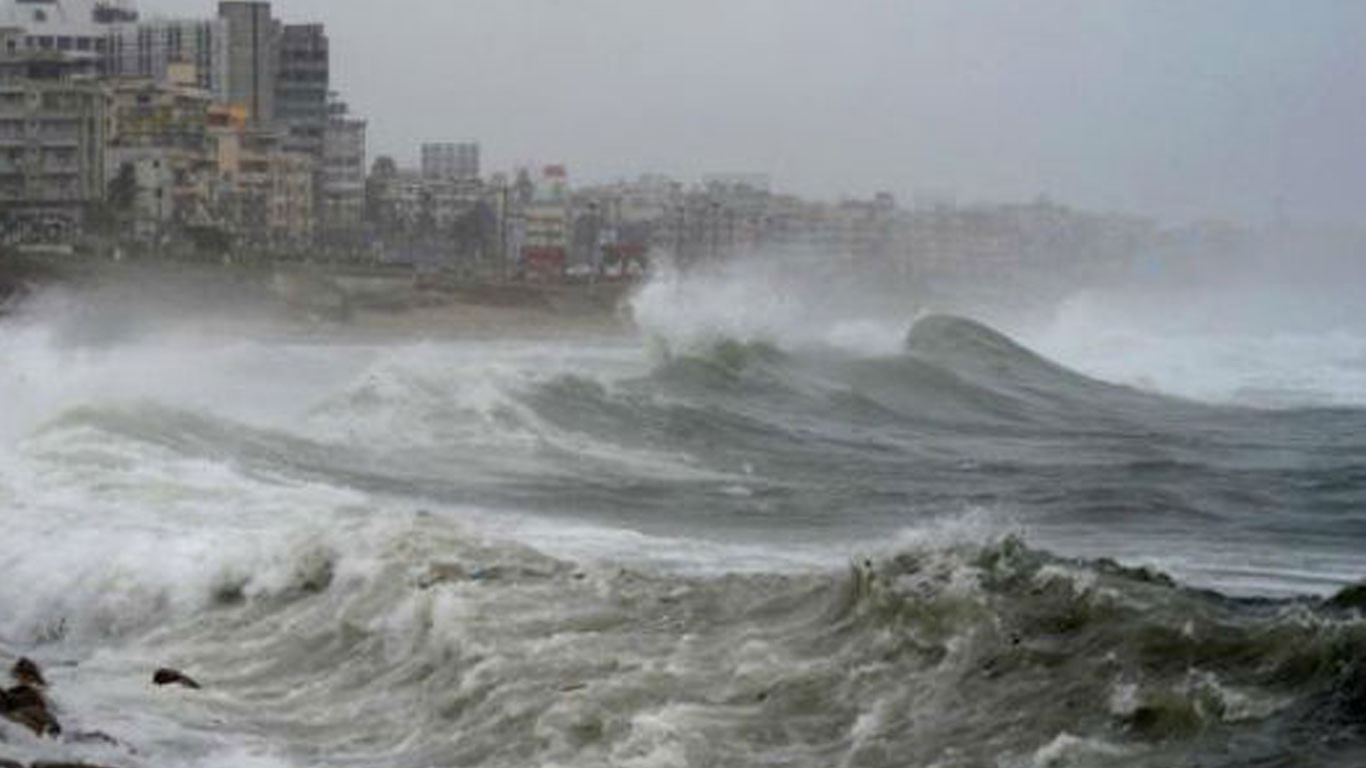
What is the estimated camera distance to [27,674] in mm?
10703

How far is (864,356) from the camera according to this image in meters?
42.0

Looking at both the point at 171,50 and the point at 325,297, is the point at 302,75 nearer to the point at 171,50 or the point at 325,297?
the point at 171,50

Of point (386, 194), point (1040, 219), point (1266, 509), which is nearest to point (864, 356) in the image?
point (1266, 509)

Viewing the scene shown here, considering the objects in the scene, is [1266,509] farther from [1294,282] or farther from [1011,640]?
[1294,282]

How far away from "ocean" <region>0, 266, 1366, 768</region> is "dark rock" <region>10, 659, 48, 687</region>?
11cm

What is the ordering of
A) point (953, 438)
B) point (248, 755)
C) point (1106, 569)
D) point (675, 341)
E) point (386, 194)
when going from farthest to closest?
point (386, 194) → point (675, 341) → point (953, 438) → point (1106, 569) → point (248, 755)

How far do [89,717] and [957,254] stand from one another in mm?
134819

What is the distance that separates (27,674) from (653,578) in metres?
3.75

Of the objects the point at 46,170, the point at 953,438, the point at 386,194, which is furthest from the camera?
the point at 386,194

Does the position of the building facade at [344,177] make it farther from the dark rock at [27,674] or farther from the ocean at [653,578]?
the dark rock at [27,674]

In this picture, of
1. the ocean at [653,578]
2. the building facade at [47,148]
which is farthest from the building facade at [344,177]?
the ocean at [653,578]

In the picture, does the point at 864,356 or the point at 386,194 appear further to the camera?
the point at 386,194

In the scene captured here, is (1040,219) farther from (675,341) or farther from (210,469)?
(210,469)

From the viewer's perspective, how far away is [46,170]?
82.4 meters
